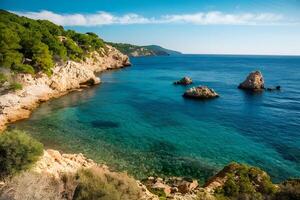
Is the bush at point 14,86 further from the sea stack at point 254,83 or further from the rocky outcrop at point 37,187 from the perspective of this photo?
the sea stack at point 254,83

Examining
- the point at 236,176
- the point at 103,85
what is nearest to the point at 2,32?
the point at 103,85

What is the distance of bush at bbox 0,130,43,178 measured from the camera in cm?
1711

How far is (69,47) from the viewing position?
76.8 metres

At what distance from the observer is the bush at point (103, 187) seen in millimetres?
13664

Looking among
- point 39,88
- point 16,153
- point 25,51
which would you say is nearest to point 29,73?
point 39,88

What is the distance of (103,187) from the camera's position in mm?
14117

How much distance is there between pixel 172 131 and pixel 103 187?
22.0 metres

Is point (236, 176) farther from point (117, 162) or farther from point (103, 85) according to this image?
point (103, 85)

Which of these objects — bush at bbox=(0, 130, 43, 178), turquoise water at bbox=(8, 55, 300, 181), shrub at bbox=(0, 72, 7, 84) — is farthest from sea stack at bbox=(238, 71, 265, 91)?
bush at bbox=(0, 130, 43, 178)

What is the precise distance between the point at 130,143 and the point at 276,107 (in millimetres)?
32034

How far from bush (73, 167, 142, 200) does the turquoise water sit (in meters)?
8.81

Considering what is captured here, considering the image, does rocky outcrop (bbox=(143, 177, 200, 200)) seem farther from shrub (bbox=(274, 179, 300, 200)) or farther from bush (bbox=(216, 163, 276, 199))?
shrub (bbox=(274, 179, 300, 200))

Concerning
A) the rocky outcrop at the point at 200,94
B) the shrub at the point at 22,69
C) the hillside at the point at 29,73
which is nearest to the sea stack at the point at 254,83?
the rocky outcrop at the point at 200,94

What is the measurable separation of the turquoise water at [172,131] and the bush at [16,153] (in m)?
8.69
